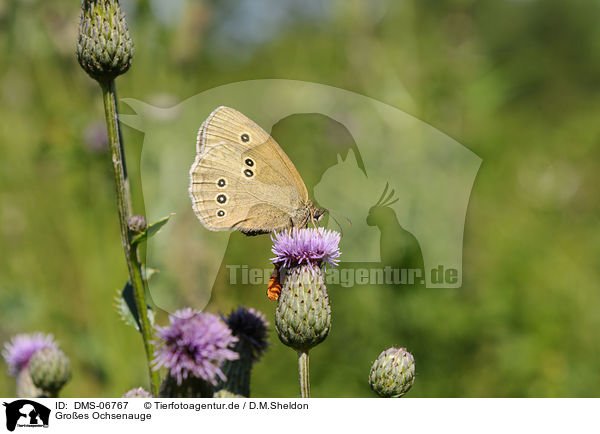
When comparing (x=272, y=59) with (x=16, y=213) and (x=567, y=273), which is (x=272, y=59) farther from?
(x=567, y=273)

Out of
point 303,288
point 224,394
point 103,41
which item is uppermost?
point 103,41

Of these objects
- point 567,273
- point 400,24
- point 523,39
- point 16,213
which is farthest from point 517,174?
point 16,213

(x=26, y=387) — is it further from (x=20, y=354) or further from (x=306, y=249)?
(x=306, y=249)

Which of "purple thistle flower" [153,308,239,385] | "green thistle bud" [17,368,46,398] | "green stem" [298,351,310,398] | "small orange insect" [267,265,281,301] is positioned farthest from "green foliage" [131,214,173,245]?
"green thistle bud" [17,368,46,398]

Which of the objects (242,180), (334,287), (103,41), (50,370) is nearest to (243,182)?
(242,180)

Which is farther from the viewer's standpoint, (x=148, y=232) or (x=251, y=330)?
(x=251, y=330)

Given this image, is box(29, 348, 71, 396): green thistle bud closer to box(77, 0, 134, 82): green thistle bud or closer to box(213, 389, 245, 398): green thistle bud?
box(213, 389, 245, 398): green thistle bud
